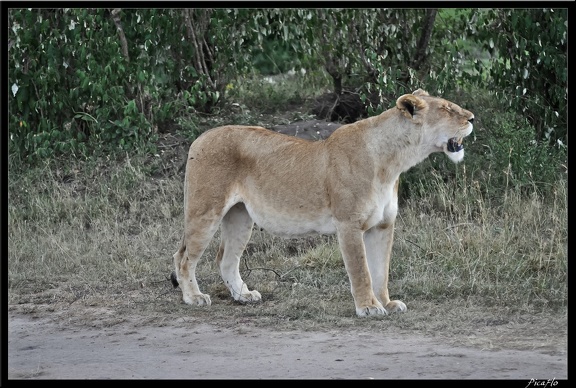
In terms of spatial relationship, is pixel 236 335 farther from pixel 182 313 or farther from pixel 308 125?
pixel 308 125

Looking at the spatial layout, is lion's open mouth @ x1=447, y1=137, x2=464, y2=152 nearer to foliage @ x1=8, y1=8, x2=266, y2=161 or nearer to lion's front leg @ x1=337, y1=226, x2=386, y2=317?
lion's front leg @ x1=337, y1=226, x2=386, y2=317

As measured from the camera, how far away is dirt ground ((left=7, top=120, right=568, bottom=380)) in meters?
5.82

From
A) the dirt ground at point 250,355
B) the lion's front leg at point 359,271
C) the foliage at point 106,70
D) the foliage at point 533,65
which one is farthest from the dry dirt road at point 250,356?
the foliage at point 533,65

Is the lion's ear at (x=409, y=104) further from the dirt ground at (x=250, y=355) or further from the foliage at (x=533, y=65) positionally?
the foliage at (x=533, y=65)

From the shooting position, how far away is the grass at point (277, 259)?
717cm

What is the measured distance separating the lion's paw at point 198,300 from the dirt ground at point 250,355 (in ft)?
1.48

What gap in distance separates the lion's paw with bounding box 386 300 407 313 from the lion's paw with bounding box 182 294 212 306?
49.4 inches

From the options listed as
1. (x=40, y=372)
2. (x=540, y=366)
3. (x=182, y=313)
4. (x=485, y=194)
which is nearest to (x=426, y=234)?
(x=485, y=194)

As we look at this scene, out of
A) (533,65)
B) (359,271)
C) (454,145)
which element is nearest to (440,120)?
(454,145)

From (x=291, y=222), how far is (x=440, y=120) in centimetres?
119

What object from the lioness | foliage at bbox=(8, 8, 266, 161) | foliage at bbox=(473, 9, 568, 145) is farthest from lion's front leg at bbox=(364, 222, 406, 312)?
foliage at bbox=(8, 8, 266, 161)

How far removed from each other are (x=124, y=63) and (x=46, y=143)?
1099 millimetres

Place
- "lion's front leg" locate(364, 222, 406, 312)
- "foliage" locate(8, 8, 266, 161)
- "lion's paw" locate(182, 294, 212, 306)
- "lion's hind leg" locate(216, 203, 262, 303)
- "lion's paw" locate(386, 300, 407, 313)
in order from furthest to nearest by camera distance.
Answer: "foliage" locate(8, 8, 266, 161) < "lion's hind leg" locate(216, 203, 262, 303) < "lion's paw" locate(182, 294, 212, 306) < "lion's front leg" locate(364, 222, 406, 312) < "lion's paw" locate(386, 300, 407, 313)

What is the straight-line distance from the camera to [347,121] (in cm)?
1151
